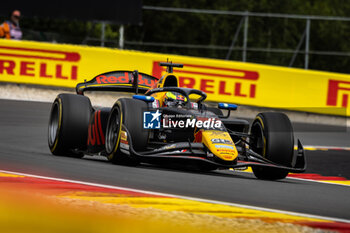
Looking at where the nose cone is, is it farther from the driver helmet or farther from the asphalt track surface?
the driver helmet

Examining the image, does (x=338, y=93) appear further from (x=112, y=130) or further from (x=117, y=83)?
(x=112, y=130)

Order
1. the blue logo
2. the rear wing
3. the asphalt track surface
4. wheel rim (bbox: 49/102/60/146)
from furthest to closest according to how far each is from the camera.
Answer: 1. the rear wing
2. wheel rim (bbox: 49/102/60/146)
3. the blue logo
4. the asphalt track surface

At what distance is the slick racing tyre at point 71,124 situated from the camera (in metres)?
10.0

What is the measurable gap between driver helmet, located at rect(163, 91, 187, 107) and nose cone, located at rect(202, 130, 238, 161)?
101cm

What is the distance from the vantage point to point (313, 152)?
1385cm

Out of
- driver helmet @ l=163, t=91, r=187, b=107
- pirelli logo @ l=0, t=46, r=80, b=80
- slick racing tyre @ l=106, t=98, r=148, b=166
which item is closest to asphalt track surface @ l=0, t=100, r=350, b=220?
slick racing tyre @ l=106, t=98, r=148, b=166

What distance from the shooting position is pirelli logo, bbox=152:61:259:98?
18484mm

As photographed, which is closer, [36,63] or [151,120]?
[151,120]

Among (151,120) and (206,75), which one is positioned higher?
(206,75)

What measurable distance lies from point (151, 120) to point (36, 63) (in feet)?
33.6

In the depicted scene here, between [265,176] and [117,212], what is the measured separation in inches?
166

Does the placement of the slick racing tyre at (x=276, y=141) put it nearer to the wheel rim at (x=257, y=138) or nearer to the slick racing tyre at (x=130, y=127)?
the wheel rim at (x=257, y=138)

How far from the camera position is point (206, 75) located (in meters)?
18.6

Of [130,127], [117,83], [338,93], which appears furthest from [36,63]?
[130,127]
